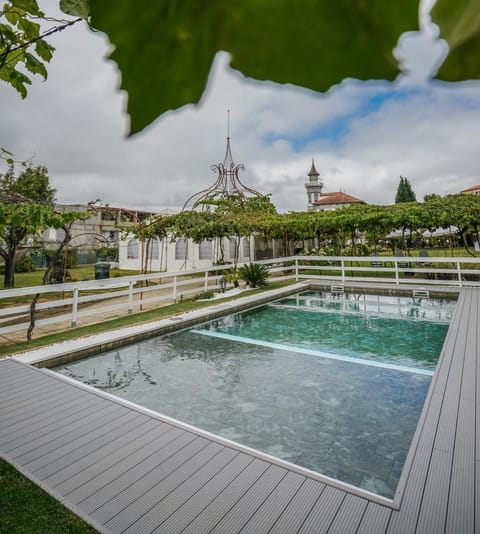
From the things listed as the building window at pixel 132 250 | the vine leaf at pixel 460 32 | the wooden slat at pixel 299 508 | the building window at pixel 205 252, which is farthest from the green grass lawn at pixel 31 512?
the building window at pixel 132 250

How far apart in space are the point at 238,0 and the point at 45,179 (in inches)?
771

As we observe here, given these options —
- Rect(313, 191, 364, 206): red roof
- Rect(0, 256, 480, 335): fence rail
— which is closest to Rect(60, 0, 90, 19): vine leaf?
Rect(0, 256, 480, 335): fence rail

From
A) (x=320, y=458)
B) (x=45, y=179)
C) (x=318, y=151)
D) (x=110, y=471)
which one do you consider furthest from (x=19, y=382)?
(x=45, y=179)

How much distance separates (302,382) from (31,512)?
121 inches

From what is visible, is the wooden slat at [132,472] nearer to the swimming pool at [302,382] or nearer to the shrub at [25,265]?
the swimming pool at [302,382]

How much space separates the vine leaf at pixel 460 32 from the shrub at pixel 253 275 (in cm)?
1080

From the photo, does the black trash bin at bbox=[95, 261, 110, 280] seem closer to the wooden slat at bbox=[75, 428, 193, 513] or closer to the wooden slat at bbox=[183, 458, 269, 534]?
the wooden slat at bbox=[75, 428, 193, 513]

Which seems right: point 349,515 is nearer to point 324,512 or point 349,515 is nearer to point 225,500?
point 324,512

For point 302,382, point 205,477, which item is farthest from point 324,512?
point 302,382

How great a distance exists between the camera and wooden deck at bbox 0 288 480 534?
5.90ft

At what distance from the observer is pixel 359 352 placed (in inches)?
208

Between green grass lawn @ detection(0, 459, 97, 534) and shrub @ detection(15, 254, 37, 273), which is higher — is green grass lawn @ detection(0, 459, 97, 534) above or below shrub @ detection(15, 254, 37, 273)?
below

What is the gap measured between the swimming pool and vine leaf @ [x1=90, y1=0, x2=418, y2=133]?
2.95 meters

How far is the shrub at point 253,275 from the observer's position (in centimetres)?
1097
